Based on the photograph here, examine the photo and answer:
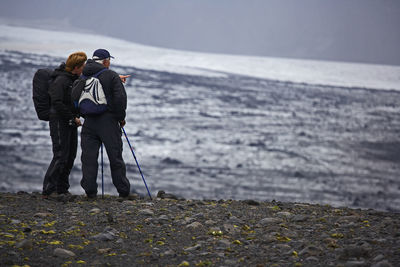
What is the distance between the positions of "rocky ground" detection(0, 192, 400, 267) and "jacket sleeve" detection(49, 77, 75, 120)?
0.93 m

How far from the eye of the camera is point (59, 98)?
6.02 metres

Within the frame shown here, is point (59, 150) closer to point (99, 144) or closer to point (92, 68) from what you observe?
point (99, 144)

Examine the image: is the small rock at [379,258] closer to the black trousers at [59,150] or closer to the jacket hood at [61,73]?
the black trousers at [59,150]

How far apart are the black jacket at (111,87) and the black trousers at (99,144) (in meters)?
0.14

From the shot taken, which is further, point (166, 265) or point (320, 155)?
point (320, 155)

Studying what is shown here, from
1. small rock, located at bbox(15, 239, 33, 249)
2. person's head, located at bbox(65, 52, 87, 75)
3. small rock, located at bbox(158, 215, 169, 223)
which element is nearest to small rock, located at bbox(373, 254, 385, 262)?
small rock, located at bbox(158, 215, 169, 223)

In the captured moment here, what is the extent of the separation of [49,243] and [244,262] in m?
1.54

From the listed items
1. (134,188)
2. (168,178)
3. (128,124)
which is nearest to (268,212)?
(134,188)

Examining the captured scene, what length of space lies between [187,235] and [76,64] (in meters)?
2.53

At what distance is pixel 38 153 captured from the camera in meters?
24.7

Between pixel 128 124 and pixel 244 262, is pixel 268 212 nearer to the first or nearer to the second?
pixel 244 262

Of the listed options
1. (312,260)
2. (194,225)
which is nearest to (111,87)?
(194,225)

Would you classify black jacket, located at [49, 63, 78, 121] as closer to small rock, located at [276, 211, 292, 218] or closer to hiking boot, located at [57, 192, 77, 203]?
hiking boot, located at [57, 192, 77, 203]

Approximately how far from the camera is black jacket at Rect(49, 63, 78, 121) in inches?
237
